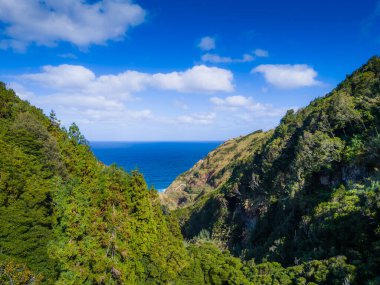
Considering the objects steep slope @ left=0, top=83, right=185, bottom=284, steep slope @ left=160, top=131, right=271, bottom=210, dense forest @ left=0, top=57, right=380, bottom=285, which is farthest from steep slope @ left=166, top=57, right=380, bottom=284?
steep slope @ left=160, top=131, right=271, bottom=210

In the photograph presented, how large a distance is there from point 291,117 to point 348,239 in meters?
54.7

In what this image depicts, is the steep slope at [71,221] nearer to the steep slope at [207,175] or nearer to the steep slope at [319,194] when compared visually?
the steep slope at [319,194]

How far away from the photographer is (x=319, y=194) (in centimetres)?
3891

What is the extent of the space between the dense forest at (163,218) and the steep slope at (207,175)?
71437mm

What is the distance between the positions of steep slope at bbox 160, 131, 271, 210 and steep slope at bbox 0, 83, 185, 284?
8711 cm

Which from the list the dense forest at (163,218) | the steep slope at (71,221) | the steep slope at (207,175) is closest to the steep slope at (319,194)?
the dense forest at (163,218)

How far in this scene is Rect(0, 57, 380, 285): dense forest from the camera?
24.5m

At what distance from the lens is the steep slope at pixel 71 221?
24166 mm

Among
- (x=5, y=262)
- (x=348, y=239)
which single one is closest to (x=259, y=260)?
(x=348, y=239)

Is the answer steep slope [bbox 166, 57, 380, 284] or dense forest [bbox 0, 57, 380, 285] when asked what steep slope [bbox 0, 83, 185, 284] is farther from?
steep slope [bbox 166, 57, 380, 284]

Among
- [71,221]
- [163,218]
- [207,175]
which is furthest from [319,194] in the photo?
[207,175]

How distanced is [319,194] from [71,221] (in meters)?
31.3

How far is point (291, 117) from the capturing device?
254 feet

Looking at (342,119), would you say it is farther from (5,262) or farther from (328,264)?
(5,262)
